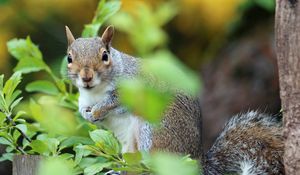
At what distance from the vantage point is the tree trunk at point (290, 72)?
5.66 feet

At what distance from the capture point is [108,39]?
7.73 ft

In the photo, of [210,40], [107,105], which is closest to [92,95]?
[107,105]

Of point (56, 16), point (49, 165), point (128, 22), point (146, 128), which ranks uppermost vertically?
point (56, 16)

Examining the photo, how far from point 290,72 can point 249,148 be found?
0.42 metres

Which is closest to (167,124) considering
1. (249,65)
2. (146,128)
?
(146,128)

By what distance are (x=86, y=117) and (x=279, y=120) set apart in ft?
1.81

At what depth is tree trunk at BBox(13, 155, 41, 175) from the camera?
1978 millimetres

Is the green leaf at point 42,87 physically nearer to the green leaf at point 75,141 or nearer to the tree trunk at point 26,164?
the green leaf at point 75,141

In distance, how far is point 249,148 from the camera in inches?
83.7

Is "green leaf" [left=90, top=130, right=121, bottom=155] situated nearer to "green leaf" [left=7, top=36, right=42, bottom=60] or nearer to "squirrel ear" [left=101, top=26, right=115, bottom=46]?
"squirrel ear" [left=101, top=26, right=115, bottom=46]

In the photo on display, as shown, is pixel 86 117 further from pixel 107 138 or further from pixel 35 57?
pixel 107 138

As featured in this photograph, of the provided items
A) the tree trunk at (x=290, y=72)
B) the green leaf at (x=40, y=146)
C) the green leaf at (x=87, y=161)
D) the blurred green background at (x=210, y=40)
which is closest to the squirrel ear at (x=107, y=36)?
the green leaf at (x=87, y=161)

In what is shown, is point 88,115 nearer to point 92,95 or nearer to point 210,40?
point 92,95

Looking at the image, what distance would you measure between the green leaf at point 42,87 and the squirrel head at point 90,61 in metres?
0.17
